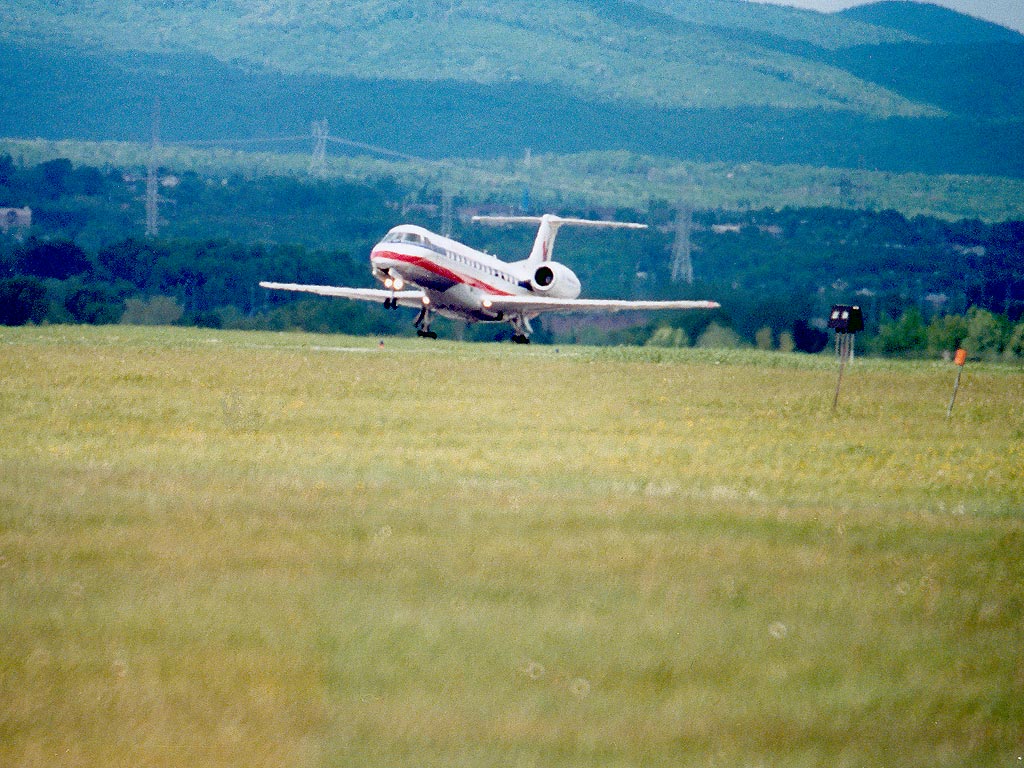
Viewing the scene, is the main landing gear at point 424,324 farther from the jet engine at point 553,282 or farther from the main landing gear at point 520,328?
the jet engine at point 553,282

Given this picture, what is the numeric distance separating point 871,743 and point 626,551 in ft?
16.0

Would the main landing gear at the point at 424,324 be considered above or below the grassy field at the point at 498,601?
below

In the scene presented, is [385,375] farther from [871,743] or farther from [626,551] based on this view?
[871,743]

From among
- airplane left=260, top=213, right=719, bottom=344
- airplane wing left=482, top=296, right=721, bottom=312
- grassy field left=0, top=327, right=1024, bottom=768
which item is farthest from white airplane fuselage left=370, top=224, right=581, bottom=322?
grassy field left=0, top=327, right=1024, bottom=768

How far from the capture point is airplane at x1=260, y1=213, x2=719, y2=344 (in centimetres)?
6388

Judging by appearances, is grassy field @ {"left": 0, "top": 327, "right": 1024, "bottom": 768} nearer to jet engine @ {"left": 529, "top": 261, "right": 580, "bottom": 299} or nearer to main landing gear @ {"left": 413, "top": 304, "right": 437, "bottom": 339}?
main landing gear @ {"left": 413, "top": 304, "right": 437, "bottom": 339}

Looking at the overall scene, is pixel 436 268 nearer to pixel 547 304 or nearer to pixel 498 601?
pixel 547 304

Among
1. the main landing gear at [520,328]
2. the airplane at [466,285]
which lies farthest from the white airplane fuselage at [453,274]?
the main landing gear at [520,328]

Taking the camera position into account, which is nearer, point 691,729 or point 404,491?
point 691,729

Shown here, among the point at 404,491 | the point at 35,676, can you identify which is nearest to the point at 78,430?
the point at 404,491

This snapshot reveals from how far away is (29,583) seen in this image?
12391mm

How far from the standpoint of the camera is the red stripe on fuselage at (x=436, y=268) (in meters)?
63.2

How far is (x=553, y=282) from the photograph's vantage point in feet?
251


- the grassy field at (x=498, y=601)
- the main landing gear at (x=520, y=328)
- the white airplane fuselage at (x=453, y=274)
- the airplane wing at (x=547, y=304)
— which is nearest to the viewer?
the grassy field at (x=498, y=601)
